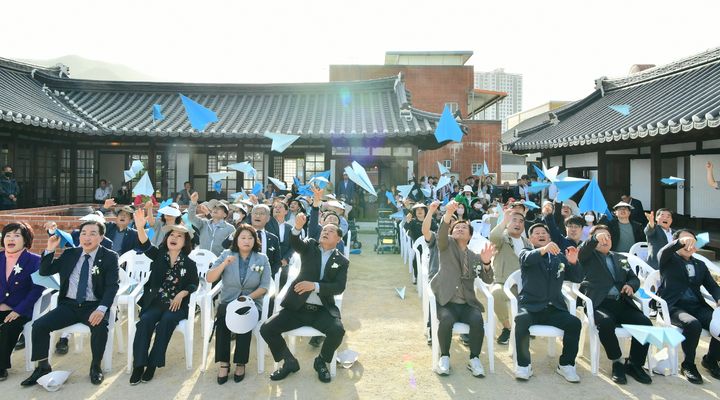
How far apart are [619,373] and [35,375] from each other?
5078mm

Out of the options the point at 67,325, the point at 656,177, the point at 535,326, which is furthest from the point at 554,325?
the point at 656,177

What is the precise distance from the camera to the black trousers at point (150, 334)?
388 cm

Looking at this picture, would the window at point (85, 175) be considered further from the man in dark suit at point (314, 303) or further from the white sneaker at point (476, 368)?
the white sneaker at point (476, 368)

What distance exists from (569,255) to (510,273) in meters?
0.79

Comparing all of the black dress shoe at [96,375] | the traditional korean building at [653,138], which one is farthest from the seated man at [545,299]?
the traditional korean building at [653,138]

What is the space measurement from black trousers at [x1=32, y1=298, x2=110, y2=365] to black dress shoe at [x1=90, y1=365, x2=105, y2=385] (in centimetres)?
4

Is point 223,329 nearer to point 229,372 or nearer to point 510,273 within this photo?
point 229,372

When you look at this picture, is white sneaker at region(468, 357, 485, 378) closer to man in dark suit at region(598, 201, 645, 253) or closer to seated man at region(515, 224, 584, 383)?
seated man at region(515, 224, 584, 383)

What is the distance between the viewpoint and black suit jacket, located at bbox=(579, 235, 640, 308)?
14.1ft

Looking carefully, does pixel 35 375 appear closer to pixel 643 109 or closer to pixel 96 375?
pixel 96 375

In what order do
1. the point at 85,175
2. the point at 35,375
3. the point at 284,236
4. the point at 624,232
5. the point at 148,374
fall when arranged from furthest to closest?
1. the point at 85,175
2. the point at 624,232
3. the point at 284,236
4. the point at 148,374
5. the point at 35,375

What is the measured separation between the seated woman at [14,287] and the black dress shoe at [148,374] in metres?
1.22

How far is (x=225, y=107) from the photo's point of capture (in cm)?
1559

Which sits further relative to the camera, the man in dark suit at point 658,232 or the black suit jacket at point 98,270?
the man in dark suit at point 658,232
